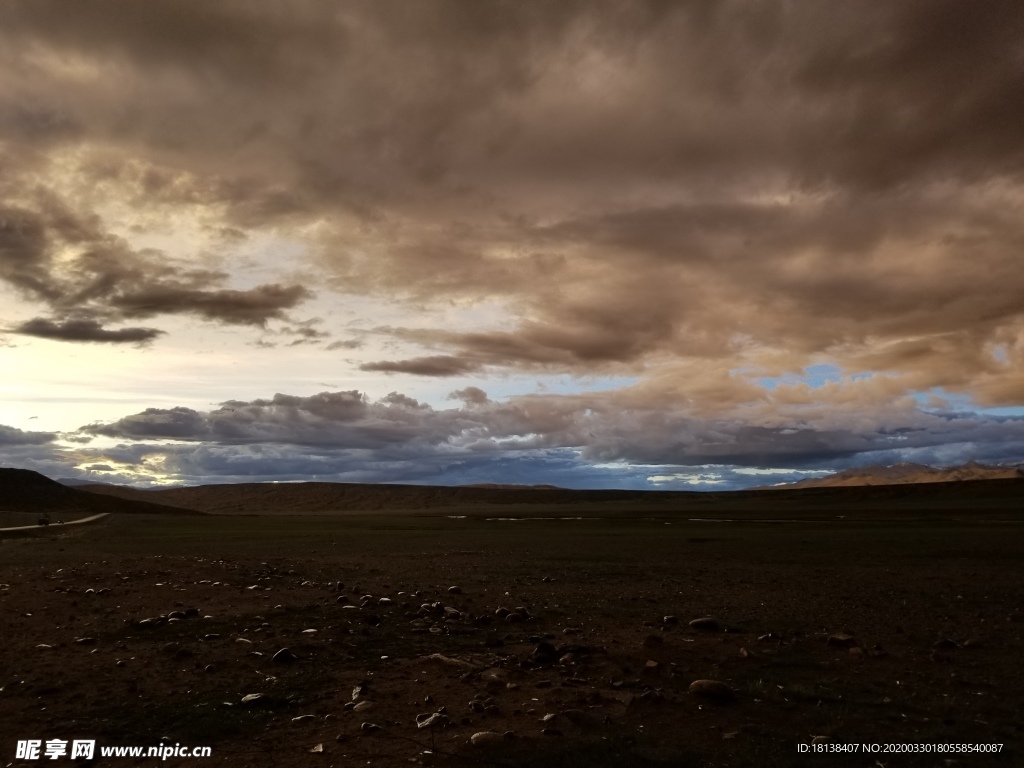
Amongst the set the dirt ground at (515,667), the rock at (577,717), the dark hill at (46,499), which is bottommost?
the dark hill at (46,499)

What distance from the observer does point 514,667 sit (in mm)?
9516

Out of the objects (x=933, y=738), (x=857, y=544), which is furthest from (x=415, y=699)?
(x=857, y=544)

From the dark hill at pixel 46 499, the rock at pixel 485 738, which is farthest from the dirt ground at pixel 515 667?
the dark hill at pixel 46 499

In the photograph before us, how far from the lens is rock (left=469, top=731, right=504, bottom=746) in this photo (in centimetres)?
677

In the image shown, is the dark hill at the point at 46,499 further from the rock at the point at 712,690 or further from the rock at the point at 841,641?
the rock at the point at 712,690

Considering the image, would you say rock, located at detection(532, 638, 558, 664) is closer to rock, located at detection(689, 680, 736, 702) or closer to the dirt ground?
the dirt ground

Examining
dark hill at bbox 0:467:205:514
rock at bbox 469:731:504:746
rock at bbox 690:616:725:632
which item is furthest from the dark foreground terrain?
dark hill at bbox 0:467:205:514

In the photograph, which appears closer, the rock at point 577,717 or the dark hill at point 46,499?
the rock at point 577,717

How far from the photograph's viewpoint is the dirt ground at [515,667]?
695cm

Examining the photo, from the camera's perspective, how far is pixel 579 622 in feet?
42.4

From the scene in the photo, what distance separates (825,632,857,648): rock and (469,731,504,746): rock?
6.43 m

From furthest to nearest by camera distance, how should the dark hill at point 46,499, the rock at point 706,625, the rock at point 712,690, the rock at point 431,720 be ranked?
1. the dark hill at point 46,499
2. the rock at point 706,625
3. the rock at point 712,690
4. the rock at point 431,720

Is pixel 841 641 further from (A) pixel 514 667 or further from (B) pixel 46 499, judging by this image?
(B) pixel 46 499

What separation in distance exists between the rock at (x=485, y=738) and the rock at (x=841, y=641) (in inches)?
253
